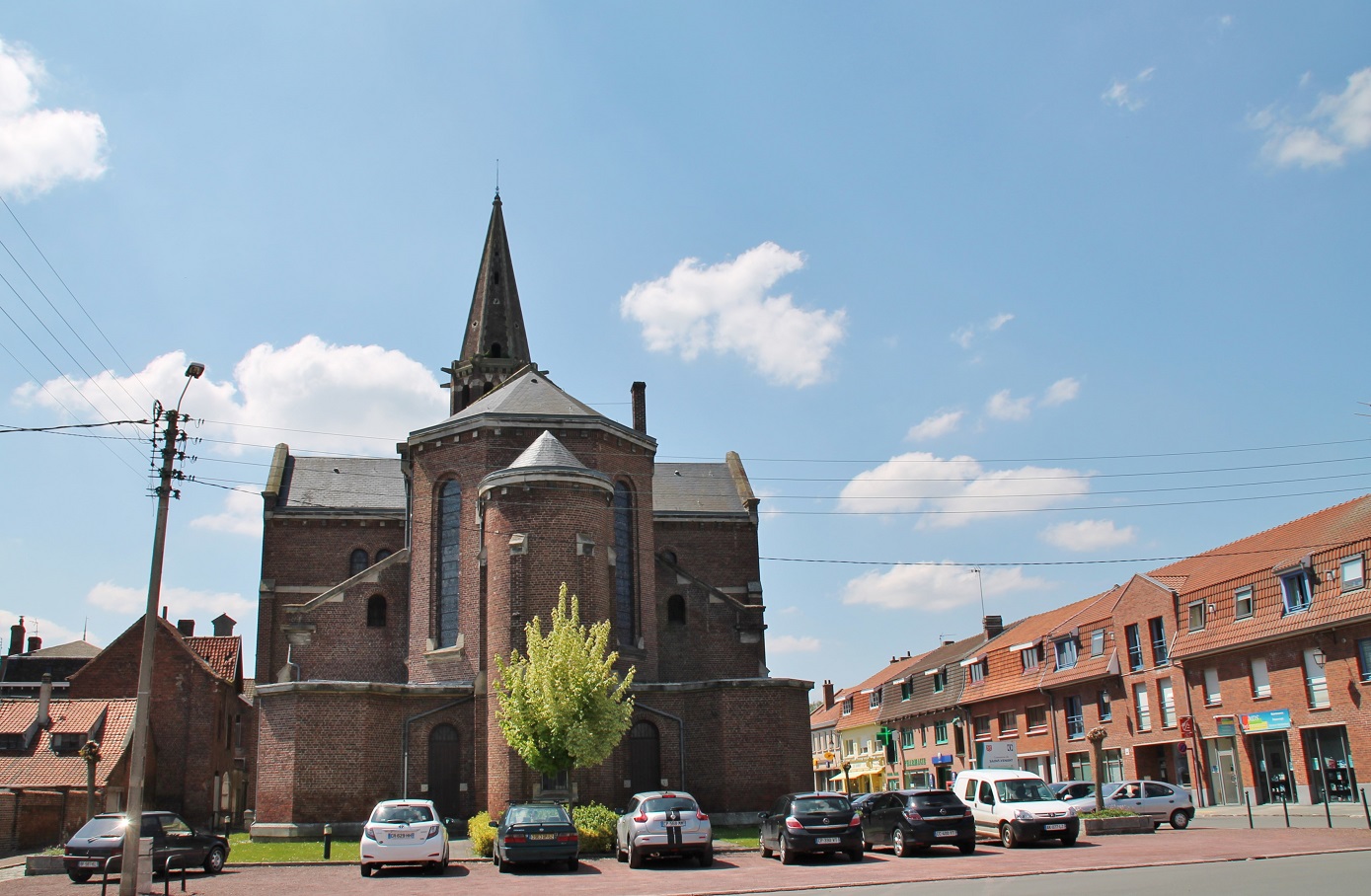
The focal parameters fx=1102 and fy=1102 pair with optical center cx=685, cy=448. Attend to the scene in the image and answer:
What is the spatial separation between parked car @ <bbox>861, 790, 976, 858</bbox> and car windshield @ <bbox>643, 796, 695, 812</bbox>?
4258 mm

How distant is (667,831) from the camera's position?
20.9m

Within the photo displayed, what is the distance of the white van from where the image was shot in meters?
22.3

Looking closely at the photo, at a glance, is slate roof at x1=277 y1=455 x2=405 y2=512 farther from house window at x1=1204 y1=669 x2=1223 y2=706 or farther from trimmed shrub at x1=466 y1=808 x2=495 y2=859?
house window at x1=1204 y1=669 x2=1223 y2=706

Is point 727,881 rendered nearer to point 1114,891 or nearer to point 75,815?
point 1114,891

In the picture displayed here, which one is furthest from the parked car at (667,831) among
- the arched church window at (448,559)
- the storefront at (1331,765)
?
the storefront at (1331,765)

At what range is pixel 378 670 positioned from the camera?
35.5 meters

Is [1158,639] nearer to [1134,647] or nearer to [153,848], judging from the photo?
[1134,647]

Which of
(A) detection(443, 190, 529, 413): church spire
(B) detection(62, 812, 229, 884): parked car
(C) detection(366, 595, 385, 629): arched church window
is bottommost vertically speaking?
(B) detection(62, 812, 229, 884): parked car

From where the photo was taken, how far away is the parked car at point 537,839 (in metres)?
20.5

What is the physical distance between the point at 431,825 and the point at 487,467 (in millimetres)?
15498

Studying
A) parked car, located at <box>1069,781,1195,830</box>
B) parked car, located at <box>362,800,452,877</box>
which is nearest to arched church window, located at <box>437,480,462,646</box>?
parked car, located at <box>362,800,452,877</box>

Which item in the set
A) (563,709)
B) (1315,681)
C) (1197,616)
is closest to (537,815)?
(563,709)

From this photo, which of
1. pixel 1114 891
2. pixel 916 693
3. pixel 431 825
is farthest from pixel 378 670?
pixel 916 693

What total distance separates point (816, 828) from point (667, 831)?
2848 mm
